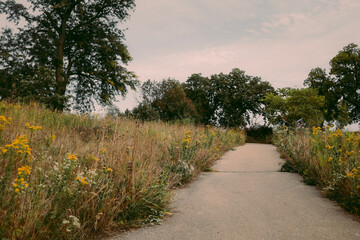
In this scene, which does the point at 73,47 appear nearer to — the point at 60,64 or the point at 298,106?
the point at 60,64

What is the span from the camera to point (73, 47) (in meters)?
20.5

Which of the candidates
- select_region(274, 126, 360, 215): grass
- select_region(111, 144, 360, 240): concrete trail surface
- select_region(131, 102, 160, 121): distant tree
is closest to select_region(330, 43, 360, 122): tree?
select_region(131, 102, 160, 121): distant tree

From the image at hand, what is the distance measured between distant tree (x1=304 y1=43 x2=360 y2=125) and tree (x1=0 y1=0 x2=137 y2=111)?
23162 millimetres

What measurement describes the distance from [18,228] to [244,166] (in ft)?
19.3

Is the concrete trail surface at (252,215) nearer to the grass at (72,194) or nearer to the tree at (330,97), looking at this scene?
the grass at (72,194)

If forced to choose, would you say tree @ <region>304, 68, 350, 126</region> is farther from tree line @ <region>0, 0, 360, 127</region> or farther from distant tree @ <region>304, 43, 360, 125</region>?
tree line @ <region>0, 0, 360, 127</region>

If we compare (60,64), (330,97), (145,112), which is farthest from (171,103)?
(330,97)

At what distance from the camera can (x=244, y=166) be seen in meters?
6.98

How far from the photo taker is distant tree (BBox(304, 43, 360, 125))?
29.0 meters

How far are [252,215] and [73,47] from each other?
2102 centimetres

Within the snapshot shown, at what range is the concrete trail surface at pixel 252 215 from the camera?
8.47 feet

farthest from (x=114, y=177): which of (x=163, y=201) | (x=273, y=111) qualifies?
(x=273, y=111)

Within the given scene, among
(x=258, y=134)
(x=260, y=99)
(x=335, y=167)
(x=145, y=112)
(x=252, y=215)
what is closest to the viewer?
(x=252, y=215)

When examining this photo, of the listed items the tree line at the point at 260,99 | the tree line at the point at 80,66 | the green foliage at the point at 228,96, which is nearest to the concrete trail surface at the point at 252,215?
the tree line at the point at 80,66
